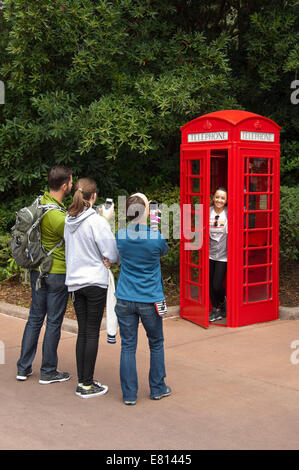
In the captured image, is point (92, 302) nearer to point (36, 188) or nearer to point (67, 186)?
point (67, 186)

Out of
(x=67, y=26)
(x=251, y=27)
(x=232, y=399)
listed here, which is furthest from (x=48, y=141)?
(x=232, y=399)

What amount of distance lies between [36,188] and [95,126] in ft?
7.32

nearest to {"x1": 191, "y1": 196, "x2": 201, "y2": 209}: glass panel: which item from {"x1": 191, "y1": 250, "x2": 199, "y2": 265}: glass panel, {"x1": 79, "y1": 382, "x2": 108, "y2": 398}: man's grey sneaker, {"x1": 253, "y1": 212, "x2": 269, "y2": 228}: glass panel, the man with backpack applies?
{"x1": 191, "y1": 250, "x2": 199, "y2": 265}: glass panel

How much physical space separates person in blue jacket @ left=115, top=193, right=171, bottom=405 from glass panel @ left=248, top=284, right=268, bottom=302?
2.62 metres

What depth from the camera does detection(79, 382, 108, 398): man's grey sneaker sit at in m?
5.03

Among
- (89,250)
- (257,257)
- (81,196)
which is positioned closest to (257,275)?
(257,257)

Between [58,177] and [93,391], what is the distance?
6.03 feet

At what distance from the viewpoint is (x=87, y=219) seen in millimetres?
4867

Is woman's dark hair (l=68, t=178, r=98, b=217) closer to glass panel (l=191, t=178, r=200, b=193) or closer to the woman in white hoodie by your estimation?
the woman in white hoodie

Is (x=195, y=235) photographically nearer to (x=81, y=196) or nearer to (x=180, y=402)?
(x=81, y=196)

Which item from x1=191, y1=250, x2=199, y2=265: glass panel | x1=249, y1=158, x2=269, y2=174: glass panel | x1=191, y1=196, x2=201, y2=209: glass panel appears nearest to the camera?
x1=249, y1=158, x2=269, y2=174: glass panel

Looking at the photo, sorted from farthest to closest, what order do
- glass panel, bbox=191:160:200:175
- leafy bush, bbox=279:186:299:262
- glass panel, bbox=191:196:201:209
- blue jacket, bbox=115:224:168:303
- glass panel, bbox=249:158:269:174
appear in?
1. leafy bush, bbox=279:186:299:262
2. glass panel, bbox=191:196:201:209
3. glass panel, bbox=191:160:200:175
4. glass panel, bbox=249:158:269:174
5. blue jacket, bbox=115:224:168:303

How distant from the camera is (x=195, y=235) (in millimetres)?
7281

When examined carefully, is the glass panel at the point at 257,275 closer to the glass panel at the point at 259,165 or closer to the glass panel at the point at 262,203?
the glass panel at the point at 262,203
